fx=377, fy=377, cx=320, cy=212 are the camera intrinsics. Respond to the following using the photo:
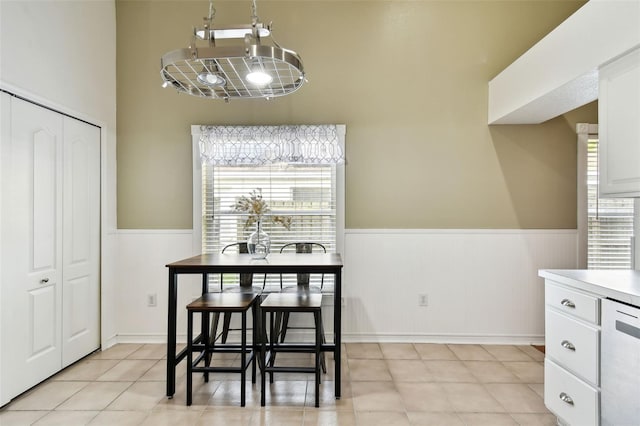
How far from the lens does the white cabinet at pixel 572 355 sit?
190cm

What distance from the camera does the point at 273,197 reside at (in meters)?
3.81

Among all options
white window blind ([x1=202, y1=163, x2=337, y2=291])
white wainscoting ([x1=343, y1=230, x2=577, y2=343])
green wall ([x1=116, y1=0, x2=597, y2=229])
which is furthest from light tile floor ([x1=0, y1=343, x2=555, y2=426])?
green wall ([x1=116, y1=0, x2=597, y2=229])

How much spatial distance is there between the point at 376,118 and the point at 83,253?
300 centimetres

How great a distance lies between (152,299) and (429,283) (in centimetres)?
279

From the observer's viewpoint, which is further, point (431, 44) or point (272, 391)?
point (431, 44)

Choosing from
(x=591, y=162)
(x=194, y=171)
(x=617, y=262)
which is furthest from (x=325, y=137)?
(x=617, y=262)

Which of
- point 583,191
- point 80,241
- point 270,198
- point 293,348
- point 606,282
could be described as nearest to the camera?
point 606,282

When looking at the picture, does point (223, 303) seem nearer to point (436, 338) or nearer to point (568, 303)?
point (568, 303)

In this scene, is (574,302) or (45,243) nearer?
(574,302)

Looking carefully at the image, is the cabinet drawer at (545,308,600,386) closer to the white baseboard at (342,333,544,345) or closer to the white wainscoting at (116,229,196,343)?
the white baseboard at (342,333,544,345)

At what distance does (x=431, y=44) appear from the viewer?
377 centimetres

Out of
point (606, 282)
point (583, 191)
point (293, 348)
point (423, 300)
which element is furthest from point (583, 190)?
point (293, 348)

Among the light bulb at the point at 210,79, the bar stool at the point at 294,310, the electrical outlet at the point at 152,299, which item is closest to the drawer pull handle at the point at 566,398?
the bar stool at the point at 294,310

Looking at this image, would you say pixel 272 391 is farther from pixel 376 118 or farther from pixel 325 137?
pixel 376 118
